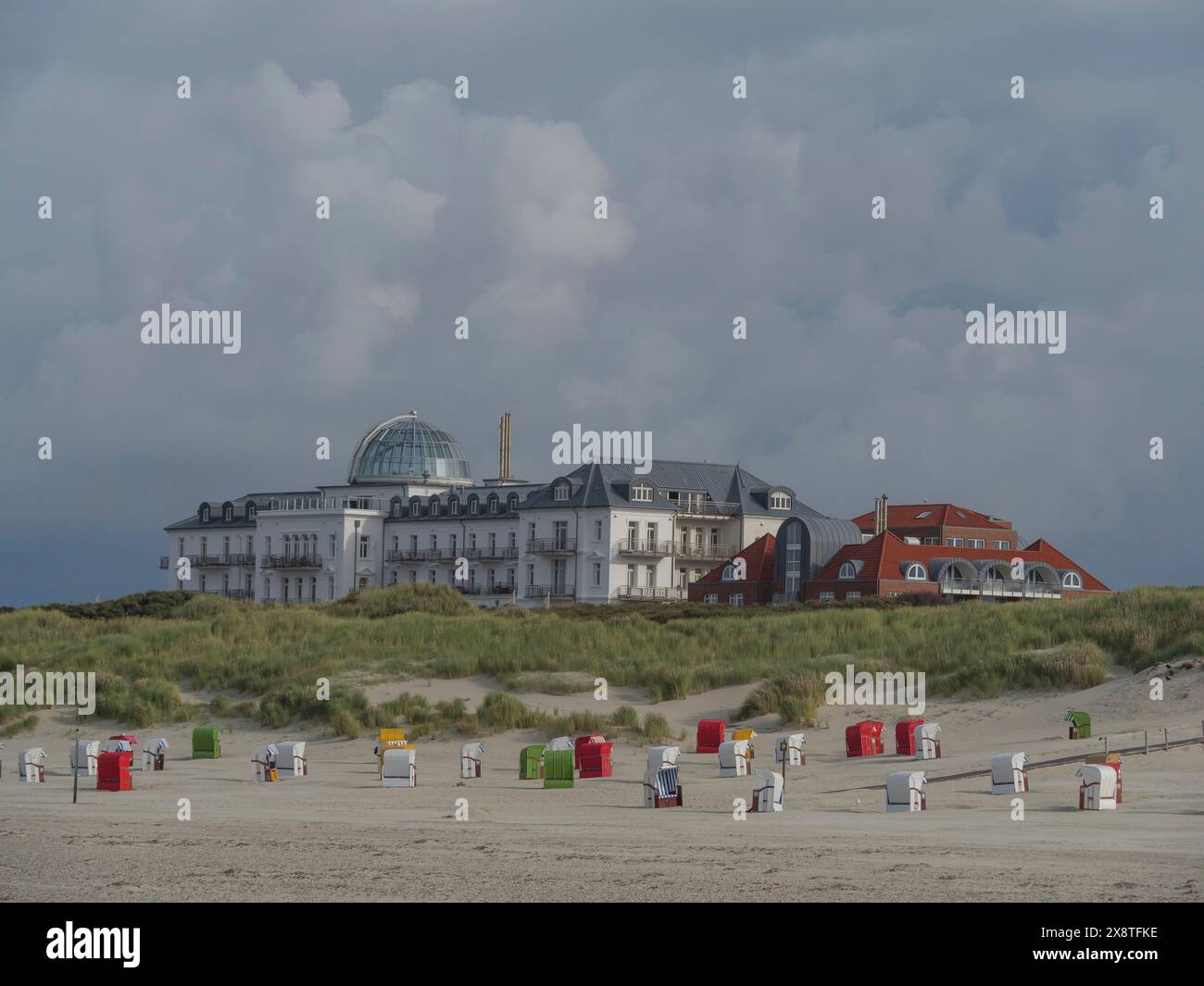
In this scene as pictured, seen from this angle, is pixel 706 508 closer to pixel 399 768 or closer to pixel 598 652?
pixel 598 652

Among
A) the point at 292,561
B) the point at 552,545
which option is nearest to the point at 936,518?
the point at 552,545

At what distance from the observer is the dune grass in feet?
103

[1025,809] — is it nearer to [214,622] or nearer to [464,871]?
[464,871]

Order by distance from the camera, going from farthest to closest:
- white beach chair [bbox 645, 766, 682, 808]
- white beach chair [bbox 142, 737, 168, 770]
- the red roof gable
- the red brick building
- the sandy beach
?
the red roof gable < the red brick building < white beach chair [bbox 142, 737, 168, 770] < white beach chair [bbox 645, 766, 682, 808] < the sandy beach

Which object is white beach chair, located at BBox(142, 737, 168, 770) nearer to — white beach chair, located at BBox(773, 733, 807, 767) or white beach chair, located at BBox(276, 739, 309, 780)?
white beach chair, located at BBox(276, 739, 309, 780)

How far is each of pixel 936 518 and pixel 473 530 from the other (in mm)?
24256

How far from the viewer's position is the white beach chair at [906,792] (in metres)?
19.0

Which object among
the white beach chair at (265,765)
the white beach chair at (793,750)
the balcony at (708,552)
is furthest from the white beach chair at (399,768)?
the balcony at (708,552)

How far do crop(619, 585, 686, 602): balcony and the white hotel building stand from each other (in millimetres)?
87

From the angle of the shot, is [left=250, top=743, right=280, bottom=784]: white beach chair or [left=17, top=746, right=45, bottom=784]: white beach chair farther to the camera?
[left=17, top=746, right=45, bottom=784]: white beach chair

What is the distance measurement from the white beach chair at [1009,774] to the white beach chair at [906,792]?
4.41ft

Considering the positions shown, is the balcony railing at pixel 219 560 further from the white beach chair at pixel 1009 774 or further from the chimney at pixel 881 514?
the white beach chair at pixel 1009 774

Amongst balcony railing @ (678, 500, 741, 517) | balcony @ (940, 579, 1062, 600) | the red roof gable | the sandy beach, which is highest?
balcony railing @ (678, 500, 741, 517)

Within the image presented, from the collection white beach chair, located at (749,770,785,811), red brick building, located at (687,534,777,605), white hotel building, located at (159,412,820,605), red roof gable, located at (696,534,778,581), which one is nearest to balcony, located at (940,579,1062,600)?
red brick building, located at (687,534,777,605)
